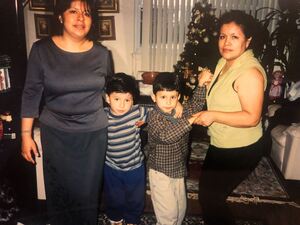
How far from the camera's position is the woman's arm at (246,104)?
1.47 m

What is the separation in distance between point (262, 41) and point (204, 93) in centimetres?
256

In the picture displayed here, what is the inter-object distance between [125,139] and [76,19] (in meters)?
0.71

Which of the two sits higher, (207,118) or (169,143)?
(207,118)

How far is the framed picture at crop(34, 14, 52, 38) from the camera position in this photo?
167 inches

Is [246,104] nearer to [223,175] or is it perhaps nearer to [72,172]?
[223,175]

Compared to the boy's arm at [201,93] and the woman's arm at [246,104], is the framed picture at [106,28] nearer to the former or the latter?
the boy's arm at [201,93]

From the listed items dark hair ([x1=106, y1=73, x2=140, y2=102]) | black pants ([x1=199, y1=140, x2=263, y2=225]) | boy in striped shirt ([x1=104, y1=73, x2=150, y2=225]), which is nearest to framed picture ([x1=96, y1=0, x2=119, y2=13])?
boy in striped shirt ([x1=104, y1=73, x2=150, y2=225])

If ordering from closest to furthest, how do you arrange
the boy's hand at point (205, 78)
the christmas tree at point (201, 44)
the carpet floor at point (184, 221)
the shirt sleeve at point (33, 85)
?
the shirt sleeve at point (33, 85) → the boy's hand at point (205, 78) → the carpet floor at point (184, 221) → the christmas tree at point (201, 44)

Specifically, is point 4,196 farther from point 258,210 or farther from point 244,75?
point 258,210

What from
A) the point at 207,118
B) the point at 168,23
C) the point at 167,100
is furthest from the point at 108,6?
the point at 207,118

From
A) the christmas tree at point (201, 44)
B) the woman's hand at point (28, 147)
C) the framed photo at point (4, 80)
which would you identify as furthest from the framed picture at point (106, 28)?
the woman's hand at point (28, 147)

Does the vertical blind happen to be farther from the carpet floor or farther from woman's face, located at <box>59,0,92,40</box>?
woman's face, located at <box>59,0,92,40</box>

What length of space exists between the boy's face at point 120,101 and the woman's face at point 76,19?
0.37m

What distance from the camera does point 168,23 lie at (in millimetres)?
4695
